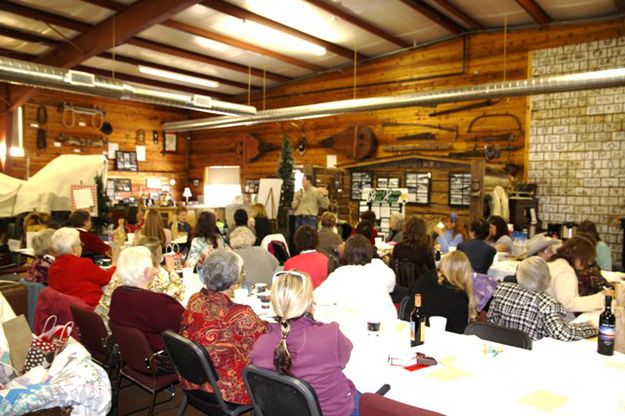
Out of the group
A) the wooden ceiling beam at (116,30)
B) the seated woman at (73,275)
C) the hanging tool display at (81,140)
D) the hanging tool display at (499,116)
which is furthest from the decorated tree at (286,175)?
the seated woman at (73,275)

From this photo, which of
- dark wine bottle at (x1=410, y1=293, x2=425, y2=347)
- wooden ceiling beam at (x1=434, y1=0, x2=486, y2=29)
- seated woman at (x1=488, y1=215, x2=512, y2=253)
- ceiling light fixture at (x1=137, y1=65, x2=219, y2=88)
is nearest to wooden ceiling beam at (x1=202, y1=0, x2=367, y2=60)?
wooden ceiling beam at (x1=434, y1=0, x2=486, y2=29)

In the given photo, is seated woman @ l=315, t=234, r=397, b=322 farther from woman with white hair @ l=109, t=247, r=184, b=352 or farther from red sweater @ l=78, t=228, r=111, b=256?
red sweater @ l=78, t=228, r=111, b=256

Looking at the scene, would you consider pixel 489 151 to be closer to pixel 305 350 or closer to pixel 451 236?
pixel 451 236

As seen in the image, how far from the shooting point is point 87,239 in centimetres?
628

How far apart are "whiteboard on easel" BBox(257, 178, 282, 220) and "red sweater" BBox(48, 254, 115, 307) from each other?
8408mm

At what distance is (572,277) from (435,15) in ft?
25.2

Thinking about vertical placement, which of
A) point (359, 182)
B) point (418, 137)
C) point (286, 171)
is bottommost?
point (359, 182)

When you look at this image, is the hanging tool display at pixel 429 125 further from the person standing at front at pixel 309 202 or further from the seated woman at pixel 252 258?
the seated woman at pixel 252 258

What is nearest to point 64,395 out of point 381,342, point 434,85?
point 381,342

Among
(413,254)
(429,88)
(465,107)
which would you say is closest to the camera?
(413,254)

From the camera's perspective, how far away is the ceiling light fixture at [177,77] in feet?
42.8

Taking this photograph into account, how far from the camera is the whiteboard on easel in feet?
41.4

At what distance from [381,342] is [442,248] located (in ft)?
14.8

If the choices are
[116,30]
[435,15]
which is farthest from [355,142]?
[116,30]
